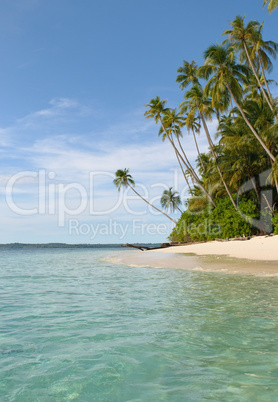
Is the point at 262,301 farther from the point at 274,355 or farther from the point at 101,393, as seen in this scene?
the point at 101,393

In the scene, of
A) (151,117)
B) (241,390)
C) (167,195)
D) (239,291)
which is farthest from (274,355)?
(167,195)

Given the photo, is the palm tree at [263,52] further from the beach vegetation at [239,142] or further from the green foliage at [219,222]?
the green foliage at [219,222]

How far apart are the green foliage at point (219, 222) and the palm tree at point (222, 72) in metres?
5.42

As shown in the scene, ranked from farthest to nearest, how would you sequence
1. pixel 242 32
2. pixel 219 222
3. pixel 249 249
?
pixel 219 222 < pixel 242 32 < pixel 249 249

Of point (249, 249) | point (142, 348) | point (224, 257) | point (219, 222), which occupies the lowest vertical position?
point (224, 257)

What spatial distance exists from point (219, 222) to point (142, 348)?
2591cm

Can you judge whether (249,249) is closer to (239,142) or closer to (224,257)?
(224,257)

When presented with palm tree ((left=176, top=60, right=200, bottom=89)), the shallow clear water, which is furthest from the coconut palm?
the shallow clear water

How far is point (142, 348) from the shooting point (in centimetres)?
392

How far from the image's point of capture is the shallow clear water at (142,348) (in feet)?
9.43

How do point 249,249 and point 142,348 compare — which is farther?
point 249,249

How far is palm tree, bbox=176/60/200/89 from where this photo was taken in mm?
35750

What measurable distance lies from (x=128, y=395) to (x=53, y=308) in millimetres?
3975

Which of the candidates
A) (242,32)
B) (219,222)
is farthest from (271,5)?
(219,222)
